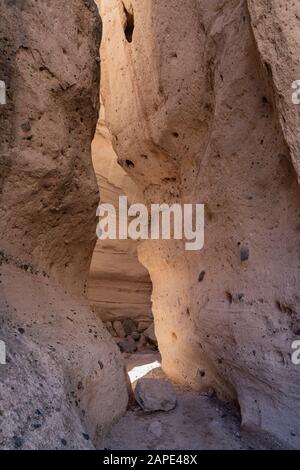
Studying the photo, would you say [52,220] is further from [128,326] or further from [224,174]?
[128,326]

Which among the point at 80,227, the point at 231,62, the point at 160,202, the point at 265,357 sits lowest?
the point at 265,357

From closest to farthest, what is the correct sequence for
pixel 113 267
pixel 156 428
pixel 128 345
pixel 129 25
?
pixel 156 428 < pixel 129 25 < pixel 128 345 < pixel 113 267

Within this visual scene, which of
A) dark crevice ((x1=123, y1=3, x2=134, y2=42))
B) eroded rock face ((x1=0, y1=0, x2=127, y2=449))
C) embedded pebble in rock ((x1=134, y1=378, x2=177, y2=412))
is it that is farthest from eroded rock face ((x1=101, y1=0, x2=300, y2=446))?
eroded rock face ((x1=0, y1=0, x2=127, y2=449))

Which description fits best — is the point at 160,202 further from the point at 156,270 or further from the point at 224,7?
the point at 224,7

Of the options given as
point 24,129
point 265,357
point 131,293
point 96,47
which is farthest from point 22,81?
point 131,293

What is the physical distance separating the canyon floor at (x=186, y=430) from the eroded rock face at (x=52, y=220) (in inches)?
4.4

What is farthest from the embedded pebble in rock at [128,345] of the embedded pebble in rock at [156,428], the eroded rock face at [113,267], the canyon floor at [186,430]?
the embedded pebble in rock at [156,428]

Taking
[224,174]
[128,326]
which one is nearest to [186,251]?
[224,174]

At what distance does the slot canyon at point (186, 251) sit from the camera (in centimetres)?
205

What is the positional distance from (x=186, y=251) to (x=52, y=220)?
56.6 inches

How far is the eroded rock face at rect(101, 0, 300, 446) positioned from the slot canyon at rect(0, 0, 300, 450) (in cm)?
1

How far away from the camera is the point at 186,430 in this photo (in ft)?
7.71

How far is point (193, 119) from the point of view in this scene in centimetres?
337

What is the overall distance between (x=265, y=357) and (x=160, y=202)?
2.03 m
